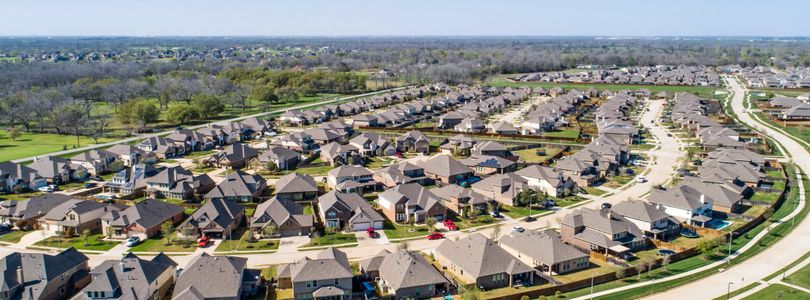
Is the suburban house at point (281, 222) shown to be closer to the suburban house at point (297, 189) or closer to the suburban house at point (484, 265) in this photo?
the suburban house at point (297, 189)

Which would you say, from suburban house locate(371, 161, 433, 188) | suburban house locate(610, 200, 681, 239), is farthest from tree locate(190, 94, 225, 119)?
suburban house locate(610, 200, 681, 239)

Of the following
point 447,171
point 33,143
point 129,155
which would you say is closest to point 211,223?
point 447,171

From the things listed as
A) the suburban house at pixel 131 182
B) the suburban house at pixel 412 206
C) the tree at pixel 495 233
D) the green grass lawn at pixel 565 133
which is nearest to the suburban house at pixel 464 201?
the suburban house at pixel 412 206

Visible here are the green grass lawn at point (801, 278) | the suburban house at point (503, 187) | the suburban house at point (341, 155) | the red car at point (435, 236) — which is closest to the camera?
the green grass lawn at point (801, 278)

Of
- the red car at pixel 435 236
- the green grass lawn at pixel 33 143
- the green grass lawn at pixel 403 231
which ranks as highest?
the green grass lawn at pixel 33 143

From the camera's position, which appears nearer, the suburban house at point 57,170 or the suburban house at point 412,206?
the suburban house at point 412,206

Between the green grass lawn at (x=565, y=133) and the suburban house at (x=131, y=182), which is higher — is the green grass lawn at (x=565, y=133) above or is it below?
below

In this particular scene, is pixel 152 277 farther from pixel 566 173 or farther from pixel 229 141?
pixel 229 141

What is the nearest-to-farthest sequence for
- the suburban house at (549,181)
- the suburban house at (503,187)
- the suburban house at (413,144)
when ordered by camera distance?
the suburban house at (503,187) < the suburban house at (549,181) < the suburban house at (413,144)
